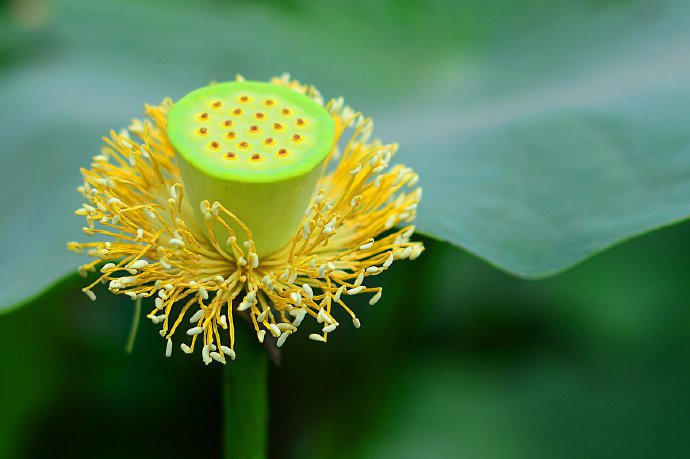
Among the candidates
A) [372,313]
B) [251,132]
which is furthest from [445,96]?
[251,132]

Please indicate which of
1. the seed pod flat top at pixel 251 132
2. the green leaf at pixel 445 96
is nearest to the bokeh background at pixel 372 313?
the green leaf at pixel 445 96

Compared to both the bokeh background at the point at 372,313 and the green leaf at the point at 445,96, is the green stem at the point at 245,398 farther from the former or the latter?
the bokeh background at the point at 372,313

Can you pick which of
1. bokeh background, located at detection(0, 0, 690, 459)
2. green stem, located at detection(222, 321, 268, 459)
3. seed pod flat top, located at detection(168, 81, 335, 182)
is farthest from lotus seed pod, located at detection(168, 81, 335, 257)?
bokeh background, located at detection(0, 0, 690, 459)

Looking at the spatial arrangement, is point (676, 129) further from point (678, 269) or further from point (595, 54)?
point (678, 269)

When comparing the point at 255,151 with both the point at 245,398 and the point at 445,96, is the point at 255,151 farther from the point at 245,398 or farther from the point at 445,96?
the point at 445,96

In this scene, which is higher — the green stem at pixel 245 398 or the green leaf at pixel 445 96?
the green leaf at pixel 445 96

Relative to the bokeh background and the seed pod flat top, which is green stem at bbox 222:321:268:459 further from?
the bokeh background

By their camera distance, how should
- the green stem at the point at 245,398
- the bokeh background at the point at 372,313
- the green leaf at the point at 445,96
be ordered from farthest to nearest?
the bokeh background at the point at 372,313 → the green leaf at the point at 445,96 → the green stem at the point at 245,398

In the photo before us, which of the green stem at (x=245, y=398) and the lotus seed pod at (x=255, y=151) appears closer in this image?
the lotus seed pod at (x=255, y=151)
